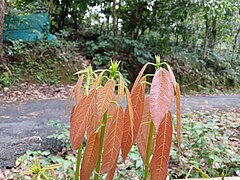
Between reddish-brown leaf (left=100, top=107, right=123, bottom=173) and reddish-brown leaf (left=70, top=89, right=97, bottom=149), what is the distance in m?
0.05

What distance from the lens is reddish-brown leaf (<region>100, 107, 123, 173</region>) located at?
430 millimetres

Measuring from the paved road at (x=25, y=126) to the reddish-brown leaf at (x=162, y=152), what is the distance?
169cm

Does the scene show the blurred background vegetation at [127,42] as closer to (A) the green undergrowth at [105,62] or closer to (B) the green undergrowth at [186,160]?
(A) the green undergrowth at [105,62]

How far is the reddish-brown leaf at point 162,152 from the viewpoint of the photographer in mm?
407

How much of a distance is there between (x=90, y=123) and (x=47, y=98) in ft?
14.3

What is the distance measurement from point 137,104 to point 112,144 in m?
0.10

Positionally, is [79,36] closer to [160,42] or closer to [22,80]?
[160,42]

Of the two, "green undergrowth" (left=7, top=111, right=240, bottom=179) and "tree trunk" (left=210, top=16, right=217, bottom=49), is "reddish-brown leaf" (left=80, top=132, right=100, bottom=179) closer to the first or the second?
"green undergrowth" (left=7, top=111, right=240, bottom=179)

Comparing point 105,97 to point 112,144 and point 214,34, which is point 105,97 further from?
point 214,34

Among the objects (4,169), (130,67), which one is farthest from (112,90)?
(130,67)

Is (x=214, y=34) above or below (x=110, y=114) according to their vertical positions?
above

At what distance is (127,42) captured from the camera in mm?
7125

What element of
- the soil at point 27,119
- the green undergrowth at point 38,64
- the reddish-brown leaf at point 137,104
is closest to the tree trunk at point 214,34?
the green undergrowth at point 38,64

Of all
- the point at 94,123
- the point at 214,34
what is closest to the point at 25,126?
the point at 94,123
